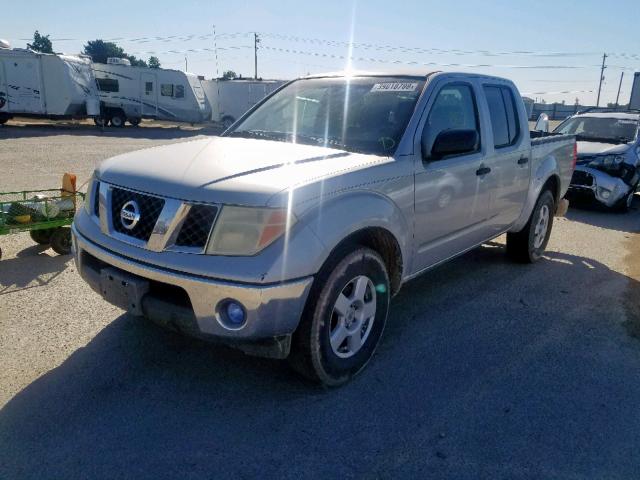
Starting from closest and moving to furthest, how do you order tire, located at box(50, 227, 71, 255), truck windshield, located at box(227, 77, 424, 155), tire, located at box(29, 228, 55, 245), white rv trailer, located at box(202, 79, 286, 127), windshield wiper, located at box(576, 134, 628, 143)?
truck windshield, located at box(227, 77, 424, 155) < tire, located at box(50, 227, 71, 255) < tire, located at box(29, 228, 55, 245) < windshield wiper, located at box(576, 134, 628, 143) < white rv trailer, located at box(202, 79, 286, 127)

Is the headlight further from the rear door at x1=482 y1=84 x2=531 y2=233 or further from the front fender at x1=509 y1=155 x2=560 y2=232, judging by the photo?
the front fender at x1=509 y1=155 x2=560 y2=232

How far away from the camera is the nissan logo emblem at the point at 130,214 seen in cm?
283

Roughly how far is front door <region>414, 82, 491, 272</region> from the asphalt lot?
0.65 meters

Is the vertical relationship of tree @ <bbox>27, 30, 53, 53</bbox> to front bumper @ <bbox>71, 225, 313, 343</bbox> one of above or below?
above

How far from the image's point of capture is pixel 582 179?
368 inches

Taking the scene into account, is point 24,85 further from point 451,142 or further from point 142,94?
point 451,142

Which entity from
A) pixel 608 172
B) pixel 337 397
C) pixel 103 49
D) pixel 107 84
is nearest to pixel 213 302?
pixel 337 397

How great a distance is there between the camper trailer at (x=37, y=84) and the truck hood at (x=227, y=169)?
22.4m

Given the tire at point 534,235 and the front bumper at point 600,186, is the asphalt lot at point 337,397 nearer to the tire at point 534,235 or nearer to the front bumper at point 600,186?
the tire at point 534,235

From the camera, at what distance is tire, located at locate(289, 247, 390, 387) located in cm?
284

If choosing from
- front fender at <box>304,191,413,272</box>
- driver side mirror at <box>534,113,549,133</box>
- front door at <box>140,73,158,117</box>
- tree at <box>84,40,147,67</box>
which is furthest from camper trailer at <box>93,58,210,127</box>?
tree at <box>84,40,147,67</box>

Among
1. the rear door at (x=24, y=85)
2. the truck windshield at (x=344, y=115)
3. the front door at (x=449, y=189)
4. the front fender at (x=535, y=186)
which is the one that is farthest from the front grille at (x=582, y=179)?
A: the rear door at (x=24, y=85)

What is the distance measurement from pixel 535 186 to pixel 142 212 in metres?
4.07

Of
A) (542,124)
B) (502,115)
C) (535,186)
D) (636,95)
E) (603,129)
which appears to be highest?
(636,95)
